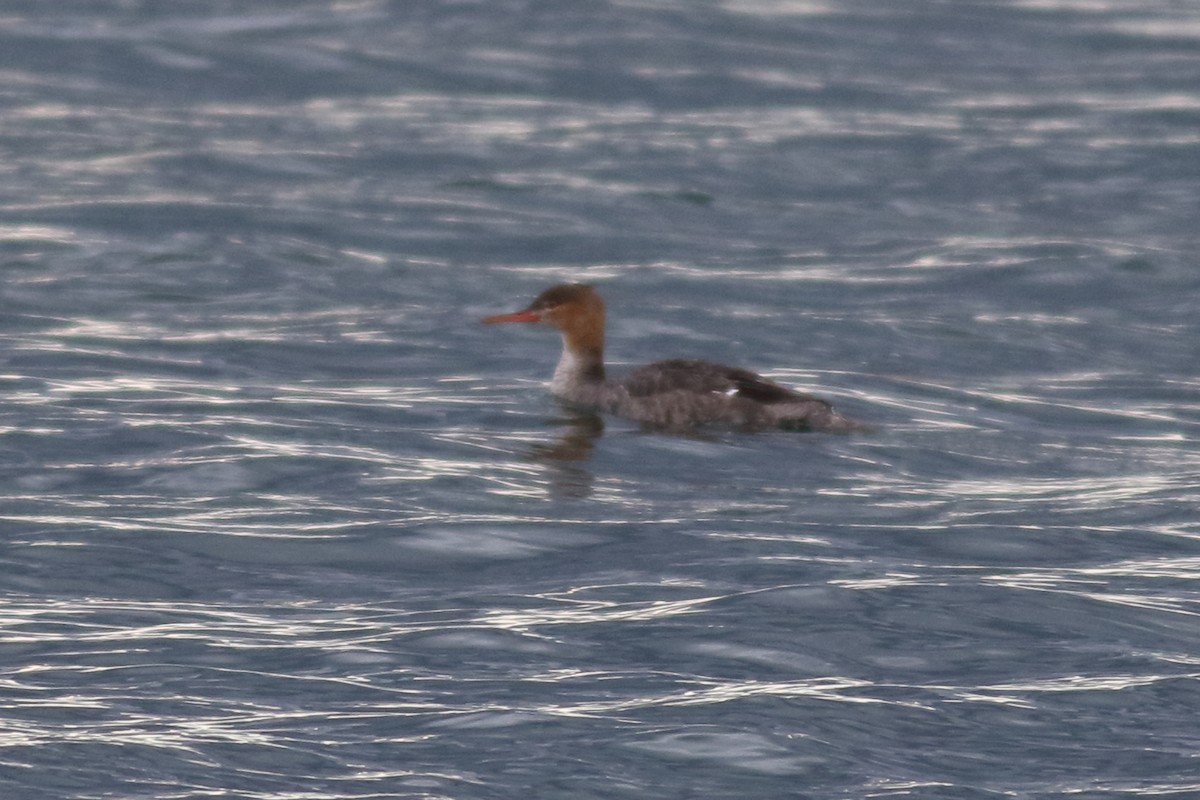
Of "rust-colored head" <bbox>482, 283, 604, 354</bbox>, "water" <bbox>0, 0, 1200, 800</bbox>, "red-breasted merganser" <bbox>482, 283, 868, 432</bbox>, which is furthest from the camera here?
"rust-colored head" <bbox>482, 283, 604, 354</bbox>

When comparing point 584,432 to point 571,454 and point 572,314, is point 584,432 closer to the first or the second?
point 571,454

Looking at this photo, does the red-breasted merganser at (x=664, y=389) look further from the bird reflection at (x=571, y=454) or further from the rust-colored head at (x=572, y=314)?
the bird reflection at (x=571, y=454)

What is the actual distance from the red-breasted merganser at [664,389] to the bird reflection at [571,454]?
0.92ft

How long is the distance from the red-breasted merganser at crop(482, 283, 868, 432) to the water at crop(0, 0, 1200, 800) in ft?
0.98

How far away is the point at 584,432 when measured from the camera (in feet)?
42.7

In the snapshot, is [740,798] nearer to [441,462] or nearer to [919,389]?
[441,462]

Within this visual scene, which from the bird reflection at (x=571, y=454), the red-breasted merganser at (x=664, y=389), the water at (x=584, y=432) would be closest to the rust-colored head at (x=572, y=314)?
the red-breasted merganser at (x=664, y=389)

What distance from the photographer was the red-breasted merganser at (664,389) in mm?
12742

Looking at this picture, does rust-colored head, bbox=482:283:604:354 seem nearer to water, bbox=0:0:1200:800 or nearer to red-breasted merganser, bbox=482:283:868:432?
red-breasted merganser, bbox=482:283:868:432

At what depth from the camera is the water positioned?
7.97 m

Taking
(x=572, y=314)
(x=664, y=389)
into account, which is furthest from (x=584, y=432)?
(x=572, y=314)

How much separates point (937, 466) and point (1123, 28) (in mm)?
20357

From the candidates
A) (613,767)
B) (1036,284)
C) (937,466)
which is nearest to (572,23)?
(1036,284)

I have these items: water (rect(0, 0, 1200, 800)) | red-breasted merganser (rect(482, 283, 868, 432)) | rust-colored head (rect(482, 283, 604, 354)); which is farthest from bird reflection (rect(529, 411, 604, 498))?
rust-colored head (rect(482, 283, 604, 354))
